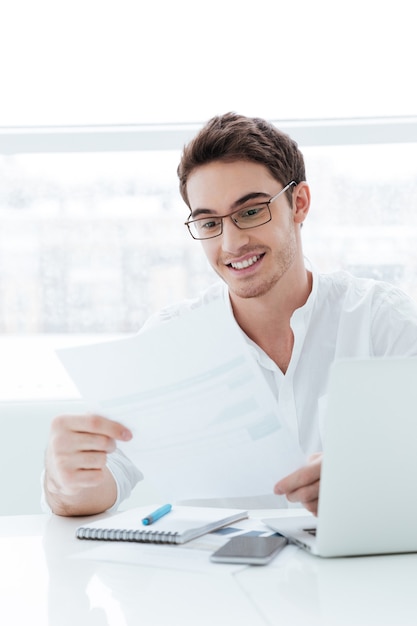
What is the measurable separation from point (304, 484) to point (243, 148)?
1.04m

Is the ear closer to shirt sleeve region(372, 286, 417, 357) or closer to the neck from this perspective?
the neck

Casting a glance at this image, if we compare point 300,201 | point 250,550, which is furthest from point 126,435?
point 300,201

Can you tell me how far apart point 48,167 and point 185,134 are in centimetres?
49

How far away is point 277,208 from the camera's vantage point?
193 cm

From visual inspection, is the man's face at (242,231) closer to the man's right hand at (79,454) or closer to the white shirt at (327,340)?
the white shirt at (327,340)

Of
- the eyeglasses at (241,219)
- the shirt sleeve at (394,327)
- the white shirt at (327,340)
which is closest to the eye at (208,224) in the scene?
the eyeglasses at (241,219)

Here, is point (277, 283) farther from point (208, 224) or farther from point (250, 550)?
point (250, 550)

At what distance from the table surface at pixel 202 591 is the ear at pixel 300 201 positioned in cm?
115

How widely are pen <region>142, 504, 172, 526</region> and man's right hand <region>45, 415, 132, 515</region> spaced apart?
10 centimetres

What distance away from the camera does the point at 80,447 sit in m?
1.19

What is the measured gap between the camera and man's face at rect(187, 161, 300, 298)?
6.09 ft

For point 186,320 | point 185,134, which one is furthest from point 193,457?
point 185,134

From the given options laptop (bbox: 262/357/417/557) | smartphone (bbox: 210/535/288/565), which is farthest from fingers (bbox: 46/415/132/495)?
laptop (bbox: 262/357/417/557)

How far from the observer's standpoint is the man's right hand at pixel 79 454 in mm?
1145
